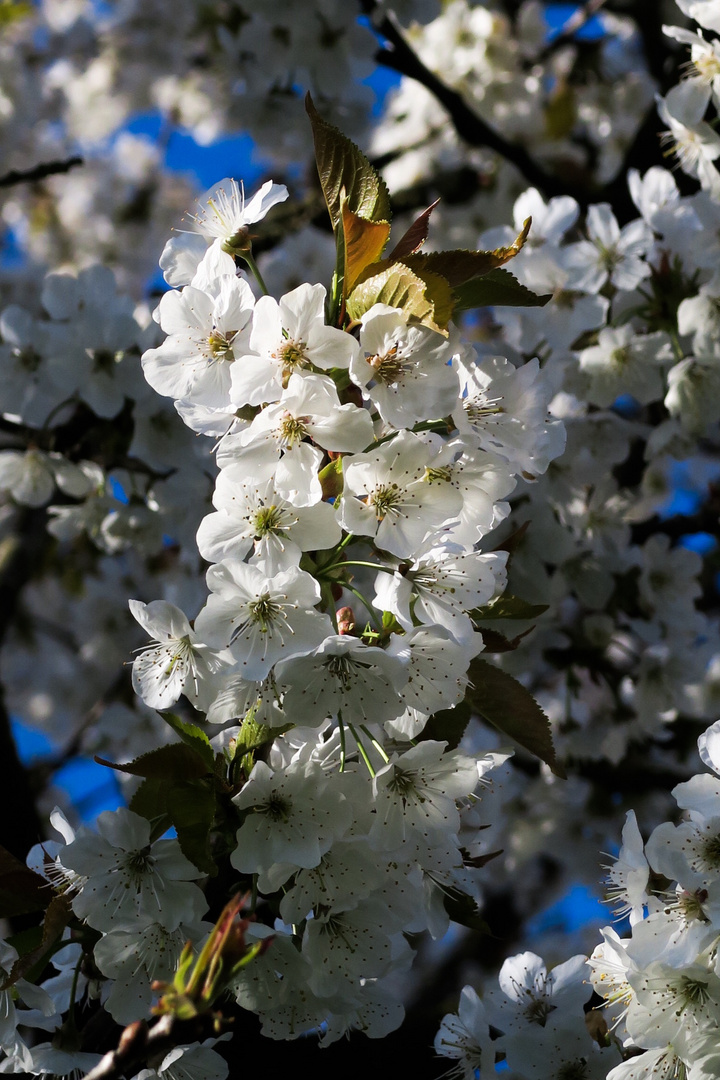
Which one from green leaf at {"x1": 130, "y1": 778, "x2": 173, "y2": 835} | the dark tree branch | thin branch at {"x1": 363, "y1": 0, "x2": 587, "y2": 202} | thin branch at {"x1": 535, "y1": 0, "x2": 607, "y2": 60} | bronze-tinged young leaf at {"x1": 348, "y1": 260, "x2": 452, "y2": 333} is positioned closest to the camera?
bronze-tinged young leaf at {"x1": 348, "y1": 260, "x2": 452, "y2": 333}

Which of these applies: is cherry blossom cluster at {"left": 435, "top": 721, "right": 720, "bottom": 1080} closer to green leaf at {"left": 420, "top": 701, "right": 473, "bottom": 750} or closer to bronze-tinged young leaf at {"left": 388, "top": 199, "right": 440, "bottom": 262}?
green leaf at {"left": 420, "top": 701, "right": 473, "bottom": 750}

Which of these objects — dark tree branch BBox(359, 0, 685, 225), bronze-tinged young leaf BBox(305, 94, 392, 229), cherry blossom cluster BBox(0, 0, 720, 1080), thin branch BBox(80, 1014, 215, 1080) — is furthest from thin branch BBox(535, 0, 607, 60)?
thin branch BBox(80, 1014, 215, 1080)

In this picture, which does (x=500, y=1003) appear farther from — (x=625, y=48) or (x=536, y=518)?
(x=625, y=48)

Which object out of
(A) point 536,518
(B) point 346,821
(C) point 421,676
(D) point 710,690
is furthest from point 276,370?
(D) point 710,690

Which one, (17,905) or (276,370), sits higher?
(276,370)

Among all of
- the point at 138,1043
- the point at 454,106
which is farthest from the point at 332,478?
the point at 454,106

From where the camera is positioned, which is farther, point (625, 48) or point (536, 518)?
point (625, 48)

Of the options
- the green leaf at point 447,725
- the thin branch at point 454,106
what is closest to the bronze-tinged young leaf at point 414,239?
the green leaf at point 447,725
